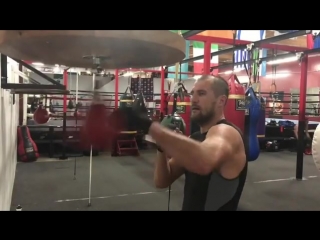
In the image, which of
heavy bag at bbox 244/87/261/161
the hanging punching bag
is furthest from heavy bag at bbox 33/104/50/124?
the hanging punching bag

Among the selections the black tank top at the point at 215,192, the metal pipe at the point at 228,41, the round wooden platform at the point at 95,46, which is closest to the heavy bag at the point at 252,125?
the metal pipe at the point at 228,41

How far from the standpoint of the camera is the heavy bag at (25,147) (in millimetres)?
6234

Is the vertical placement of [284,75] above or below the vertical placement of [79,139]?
above

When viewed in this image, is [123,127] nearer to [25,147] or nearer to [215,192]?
[215,192]

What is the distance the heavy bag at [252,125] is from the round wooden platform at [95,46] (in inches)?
127

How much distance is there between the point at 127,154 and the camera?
7.47 meters

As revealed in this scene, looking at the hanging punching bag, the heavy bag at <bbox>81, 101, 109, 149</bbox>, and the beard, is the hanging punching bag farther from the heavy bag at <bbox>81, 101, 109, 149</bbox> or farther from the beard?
the beard

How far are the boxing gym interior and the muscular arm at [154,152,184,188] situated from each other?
0.22 m

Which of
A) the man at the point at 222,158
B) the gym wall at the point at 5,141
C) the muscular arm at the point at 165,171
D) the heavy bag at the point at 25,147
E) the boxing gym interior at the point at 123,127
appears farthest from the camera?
the heavy bag at the point at 25,147

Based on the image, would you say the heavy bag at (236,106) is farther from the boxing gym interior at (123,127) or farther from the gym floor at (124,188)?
the gym floor at (124,188)

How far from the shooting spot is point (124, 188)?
4.57m
